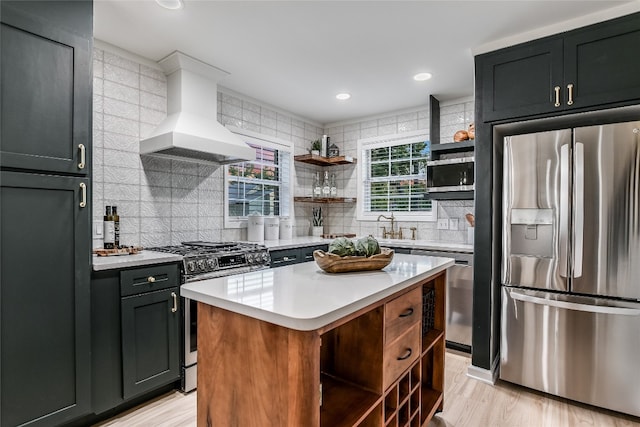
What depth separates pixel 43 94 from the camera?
1803mm

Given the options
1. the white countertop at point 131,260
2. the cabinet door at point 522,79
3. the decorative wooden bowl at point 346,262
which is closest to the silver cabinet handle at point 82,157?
the white countertop at point 131,260

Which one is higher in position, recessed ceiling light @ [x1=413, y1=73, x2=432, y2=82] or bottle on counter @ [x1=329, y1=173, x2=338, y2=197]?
recessed ceiling light @ [x1=413, y1=73, x2=432, y2=82]

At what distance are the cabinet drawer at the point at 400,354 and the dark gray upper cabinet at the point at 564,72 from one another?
186 cm

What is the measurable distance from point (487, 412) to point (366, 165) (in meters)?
3.12

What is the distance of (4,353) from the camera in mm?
1666

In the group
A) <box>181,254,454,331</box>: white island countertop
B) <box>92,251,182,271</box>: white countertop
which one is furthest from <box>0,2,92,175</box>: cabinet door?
<box>181,254,454,331</box>: white island countertop

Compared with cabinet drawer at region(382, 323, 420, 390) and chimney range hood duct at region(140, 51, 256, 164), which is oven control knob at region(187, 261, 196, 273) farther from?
cabinet drawer at region(382, 323, 420, 390)

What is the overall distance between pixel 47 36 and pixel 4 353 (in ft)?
5.42

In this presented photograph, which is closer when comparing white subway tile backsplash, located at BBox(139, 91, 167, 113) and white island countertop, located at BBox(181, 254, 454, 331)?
white island countertop, located at BBox(181, 254, 454, 331)

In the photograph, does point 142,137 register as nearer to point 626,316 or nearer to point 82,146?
point 82,146

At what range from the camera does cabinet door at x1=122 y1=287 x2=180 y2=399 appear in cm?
216

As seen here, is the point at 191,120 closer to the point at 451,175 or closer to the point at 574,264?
the point at 451,175

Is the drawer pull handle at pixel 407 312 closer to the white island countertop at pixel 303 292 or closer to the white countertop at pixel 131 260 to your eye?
the white island countertop at pixel 303 292

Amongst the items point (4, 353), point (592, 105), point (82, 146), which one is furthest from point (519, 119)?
point (4, 353)
